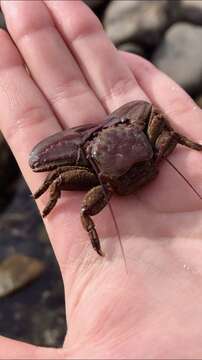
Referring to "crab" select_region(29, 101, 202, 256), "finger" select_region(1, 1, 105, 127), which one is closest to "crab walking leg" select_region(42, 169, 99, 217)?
"crab" select_region(29, 101, 202, 256)

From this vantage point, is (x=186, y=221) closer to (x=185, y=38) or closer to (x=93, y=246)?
(x=93, y=246)

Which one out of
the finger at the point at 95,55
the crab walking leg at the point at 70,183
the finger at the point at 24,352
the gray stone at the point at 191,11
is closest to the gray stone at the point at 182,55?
the gray stone at the point at 191,11

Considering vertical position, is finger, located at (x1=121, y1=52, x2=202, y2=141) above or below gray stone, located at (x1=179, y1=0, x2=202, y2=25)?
Result: above

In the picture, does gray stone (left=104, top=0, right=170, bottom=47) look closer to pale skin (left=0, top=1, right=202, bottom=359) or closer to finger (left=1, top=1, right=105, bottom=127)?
pale skin (left=0, top=1, right=202, bottom=359)

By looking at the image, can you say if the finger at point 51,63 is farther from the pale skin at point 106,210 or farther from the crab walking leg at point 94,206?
the crab walking leg at point 94,206

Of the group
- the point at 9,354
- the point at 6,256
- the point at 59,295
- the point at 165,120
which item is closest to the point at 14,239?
the point at 6,256

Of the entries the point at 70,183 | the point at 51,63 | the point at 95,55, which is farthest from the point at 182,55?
the point at 70,183
